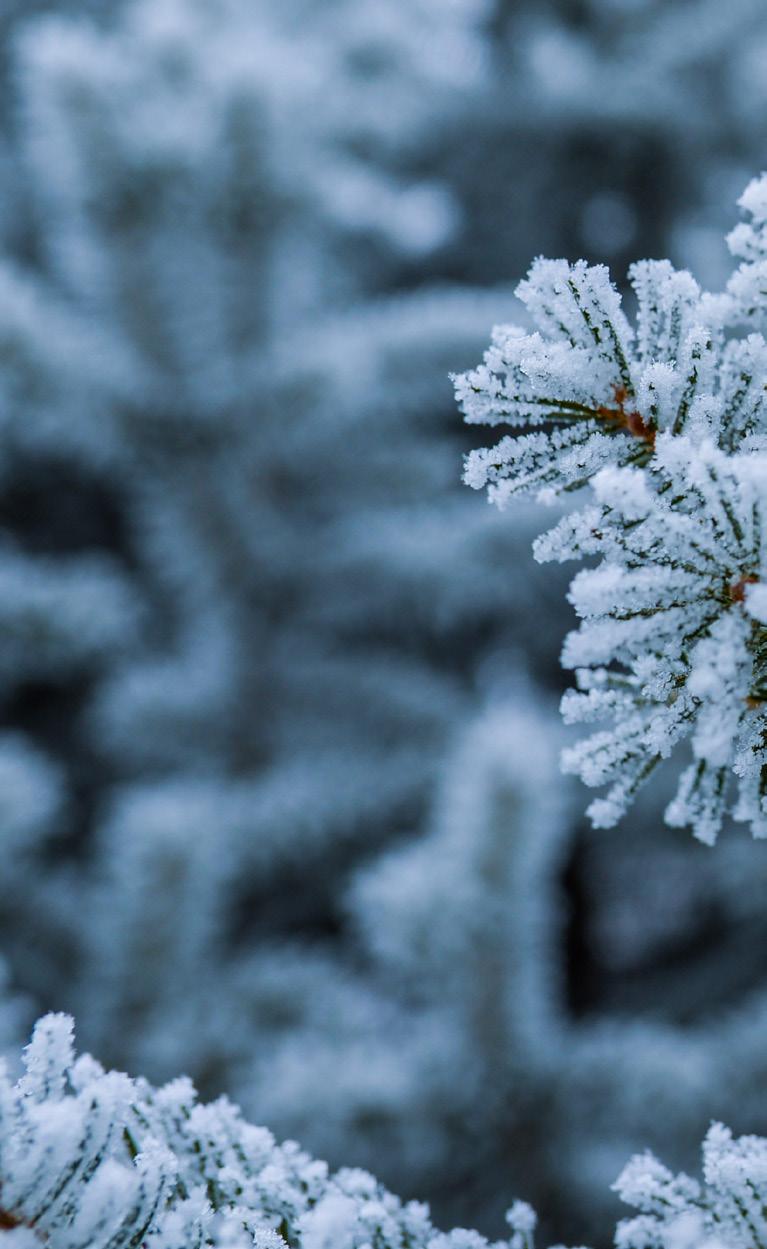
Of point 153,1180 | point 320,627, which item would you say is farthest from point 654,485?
point 320,627

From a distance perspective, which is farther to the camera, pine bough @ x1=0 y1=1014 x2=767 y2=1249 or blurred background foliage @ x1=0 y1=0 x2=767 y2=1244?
blurred background foliage @ x1=0 y1=0 x2=767 y2=1244

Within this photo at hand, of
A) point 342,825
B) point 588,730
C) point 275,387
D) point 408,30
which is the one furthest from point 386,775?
point 408,30

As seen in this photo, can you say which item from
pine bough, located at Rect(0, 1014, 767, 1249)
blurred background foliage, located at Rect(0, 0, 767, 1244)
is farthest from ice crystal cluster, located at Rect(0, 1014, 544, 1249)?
blurred background foliage, located at Rect(0, 0, 767, 1244)

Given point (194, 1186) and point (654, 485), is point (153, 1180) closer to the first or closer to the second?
point (194, 1186)

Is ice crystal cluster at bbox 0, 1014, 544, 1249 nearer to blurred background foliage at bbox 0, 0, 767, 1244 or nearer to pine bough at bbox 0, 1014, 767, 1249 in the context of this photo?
pine bough at bbox 0, 1014, 767, 1249

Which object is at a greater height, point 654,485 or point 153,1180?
point 654,485
